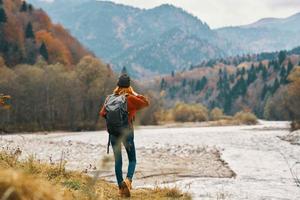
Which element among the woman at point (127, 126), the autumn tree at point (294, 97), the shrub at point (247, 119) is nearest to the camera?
the woman at point (127, 126)

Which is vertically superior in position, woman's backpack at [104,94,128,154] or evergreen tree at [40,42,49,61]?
evergreen tree at [40,42,49,61]

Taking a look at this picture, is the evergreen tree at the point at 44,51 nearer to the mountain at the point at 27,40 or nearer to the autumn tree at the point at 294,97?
the mountain at the point at 27,40

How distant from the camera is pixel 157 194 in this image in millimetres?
11352

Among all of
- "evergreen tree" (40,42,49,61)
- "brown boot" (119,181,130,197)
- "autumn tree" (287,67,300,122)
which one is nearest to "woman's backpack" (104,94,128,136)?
"brown boot" (119,181,130,197)

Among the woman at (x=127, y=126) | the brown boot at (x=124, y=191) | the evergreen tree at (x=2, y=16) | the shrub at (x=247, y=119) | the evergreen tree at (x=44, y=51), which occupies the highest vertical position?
the evergreen tree at (x=2, y=16)

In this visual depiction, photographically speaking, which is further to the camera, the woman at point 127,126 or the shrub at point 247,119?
the shrub at point 247,119

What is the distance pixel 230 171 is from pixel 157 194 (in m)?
12.3

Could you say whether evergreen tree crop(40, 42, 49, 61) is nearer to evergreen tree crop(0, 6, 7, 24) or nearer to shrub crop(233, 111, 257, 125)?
evergreen tree crop(0, 6, 7, 24)

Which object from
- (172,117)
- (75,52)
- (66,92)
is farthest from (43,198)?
(75,52)

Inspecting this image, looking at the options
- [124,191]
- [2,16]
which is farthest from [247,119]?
[124,191]

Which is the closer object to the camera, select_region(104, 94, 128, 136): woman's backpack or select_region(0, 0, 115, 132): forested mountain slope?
select_region(104, 94, 128, 136): woman's backpack

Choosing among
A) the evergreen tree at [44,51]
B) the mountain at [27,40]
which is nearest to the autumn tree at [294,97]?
the mountain at [27,40]

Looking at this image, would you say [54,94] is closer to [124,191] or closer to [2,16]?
[2,16]

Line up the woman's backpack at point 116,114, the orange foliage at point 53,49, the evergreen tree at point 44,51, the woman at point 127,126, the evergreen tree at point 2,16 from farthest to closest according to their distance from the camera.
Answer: the orange foliage at point 53,49 < the evergreen tree at point 2,16 < the evergreen tree at point 44,51 < the woman at point 127,126 < the woman's backpack at point 116,114
